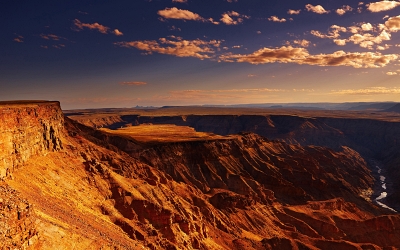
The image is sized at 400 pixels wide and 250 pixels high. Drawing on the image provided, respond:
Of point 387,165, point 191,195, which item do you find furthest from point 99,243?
point 387,165

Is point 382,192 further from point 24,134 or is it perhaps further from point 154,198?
point 24,134

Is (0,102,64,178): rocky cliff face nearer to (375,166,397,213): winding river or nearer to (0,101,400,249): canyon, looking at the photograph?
(0,101,400,249): canyon

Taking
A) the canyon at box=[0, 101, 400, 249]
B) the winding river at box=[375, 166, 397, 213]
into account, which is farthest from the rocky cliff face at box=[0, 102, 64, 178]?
the winding river at box=[375, 166, 397, 213]

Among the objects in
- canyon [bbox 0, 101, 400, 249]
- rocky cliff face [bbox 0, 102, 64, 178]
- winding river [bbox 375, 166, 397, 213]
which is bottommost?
winding river [bbox 375, 166, 397, 213]

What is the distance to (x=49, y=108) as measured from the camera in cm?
4947

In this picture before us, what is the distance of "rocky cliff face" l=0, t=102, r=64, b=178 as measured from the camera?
1317 inches

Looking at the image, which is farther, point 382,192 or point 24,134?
point 382,192

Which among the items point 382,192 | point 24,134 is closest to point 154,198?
point 24,134

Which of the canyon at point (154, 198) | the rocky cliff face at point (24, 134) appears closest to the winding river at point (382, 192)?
the canyon at point (154, 198)

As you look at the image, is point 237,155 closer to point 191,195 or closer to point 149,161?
point 149,161

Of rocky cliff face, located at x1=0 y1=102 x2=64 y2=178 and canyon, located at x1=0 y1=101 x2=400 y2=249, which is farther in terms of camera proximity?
rocky cliff face, located at x1=0 y1=102 x2=64 y2=178

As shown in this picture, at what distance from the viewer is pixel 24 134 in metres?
38.2

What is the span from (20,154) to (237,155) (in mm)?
92502

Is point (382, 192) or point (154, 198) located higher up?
point (154, 198)
